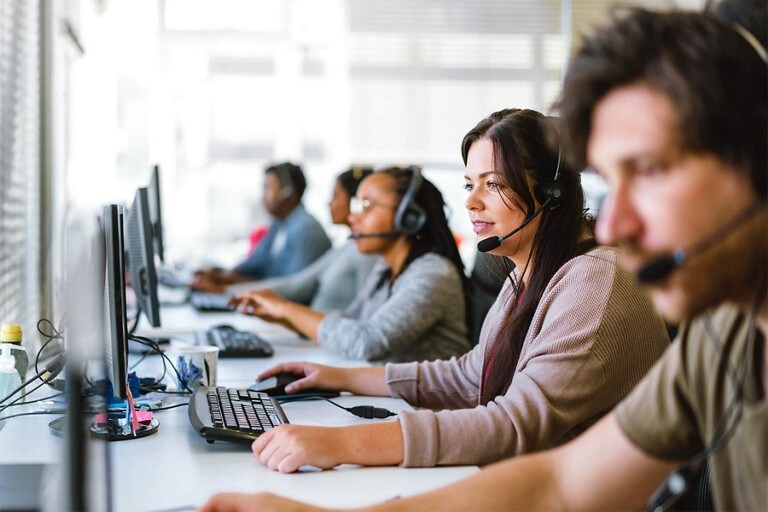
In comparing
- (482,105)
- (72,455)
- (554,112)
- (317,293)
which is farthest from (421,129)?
(72,455)

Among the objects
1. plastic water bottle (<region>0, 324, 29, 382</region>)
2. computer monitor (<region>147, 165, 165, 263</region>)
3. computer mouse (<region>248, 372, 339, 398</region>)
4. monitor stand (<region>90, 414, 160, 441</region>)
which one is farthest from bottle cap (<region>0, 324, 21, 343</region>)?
computer monitor (<region>147, 165, 165, 263</region>)

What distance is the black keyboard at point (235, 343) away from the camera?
216 centimetres

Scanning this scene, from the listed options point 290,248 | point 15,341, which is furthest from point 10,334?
point 290,248

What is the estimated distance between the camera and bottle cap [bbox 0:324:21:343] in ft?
5.07

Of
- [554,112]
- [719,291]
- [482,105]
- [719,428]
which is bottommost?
[719,428]

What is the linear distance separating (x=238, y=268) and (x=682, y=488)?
3.81 metres

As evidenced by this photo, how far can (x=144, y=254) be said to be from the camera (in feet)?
6.01

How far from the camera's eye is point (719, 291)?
2.43 ft

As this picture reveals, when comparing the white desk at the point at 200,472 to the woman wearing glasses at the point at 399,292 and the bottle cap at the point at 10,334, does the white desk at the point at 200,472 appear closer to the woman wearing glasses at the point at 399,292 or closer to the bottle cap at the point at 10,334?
the bottle cap at the point at 10,334

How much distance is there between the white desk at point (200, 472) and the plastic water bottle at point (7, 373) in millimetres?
108

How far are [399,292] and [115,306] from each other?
1.06m

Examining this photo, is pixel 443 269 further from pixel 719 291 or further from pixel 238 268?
pixel 238 268

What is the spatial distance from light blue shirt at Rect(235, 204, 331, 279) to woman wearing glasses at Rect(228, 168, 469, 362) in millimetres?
1464

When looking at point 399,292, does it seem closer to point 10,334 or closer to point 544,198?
point 544,198
